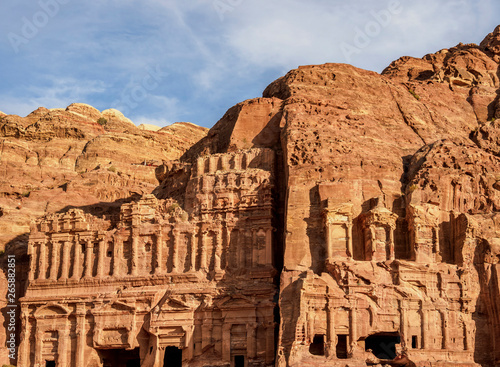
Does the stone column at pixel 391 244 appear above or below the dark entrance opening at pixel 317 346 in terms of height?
above

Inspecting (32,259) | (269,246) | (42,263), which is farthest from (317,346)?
A: (32,259)

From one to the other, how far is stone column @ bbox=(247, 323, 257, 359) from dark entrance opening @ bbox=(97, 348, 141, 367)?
27.3 feet

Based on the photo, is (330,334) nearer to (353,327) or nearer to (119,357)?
(353,327)

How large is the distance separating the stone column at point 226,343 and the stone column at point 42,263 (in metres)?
12.3

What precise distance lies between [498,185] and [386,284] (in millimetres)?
9520

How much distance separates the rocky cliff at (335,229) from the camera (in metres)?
45.3

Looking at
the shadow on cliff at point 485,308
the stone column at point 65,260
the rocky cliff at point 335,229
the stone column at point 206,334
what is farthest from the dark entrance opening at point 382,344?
the stone column at point 65,260

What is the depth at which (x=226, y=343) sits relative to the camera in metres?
48.4

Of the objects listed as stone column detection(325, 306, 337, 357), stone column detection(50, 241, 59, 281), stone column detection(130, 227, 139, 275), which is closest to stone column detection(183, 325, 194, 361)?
stone column detection(130, 227, 139, 275)

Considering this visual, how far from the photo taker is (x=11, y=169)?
72375 mm

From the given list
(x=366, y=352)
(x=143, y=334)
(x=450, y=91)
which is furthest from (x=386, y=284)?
Answer: (x=450, y=91)

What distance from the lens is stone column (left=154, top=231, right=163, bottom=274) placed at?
169 ft

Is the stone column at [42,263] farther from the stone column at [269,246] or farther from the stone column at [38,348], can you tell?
the stone column at [269,246]

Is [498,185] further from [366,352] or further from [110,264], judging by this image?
[110,264]
